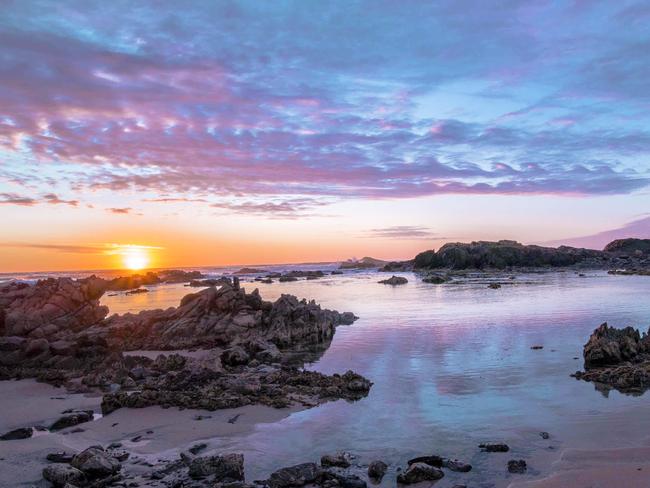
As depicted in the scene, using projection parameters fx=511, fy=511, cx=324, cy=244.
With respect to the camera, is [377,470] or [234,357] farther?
[234,357]

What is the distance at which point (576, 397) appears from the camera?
15.0m

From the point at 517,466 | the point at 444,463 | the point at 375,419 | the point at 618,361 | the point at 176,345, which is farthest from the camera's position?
the point at 176,345

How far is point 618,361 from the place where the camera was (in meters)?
18.9

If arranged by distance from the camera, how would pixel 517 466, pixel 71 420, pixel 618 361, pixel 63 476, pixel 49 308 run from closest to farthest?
pixel 63 476, pixel 517 466, pixel 71 420, pixel 618 361, pixel 49 308

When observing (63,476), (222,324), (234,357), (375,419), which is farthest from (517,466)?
(222,324)

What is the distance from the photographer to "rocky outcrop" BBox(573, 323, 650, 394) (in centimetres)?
1611

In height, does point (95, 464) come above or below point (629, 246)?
below

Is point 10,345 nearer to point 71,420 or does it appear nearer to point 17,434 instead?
point 71,420

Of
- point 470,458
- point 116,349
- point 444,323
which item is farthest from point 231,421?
point 444,323

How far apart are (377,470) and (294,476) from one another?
1620 mm

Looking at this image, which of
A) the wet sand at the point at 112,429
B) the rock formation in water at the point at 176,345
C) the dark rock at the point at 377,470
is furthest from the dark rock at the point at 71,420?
the dark rock at the point at 377,470

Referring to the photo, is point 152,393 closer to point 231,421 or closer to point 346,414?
point 231,421

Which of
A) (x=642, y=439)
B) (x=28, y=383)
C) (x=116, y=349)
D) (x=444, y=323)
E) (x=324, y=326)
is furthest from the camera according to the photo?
(x=444, y=323)

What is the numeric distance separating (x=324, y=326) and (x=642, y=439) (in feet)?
62.0
